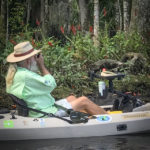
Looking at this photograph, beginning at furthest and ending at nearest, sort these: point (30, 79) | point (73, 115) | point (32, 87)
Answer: point (73, 115), point (32, 87), point (30, 79)

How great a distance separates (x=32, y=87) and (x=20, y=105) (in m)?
0.33

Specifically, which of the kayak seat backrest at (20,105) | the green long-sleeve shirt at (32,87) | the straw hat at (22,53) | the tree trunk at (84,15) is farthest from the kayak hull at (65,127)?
the tree trunk at (84,15)

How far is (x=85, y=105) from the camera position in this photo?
8367 mm

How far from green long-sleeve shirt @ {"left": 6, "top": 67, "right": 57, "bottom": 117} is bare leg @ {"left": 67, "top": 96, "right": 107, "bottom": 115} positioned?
0.46 m

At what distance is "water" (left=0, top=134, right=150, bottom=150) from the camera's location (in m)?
7.90

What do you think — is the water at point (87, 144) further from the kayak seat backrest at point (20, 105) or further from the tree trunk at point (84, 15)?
the tree trunk at point (84, 15)

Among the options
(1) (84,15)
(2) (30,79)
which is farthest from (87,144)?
(1) (84,15)

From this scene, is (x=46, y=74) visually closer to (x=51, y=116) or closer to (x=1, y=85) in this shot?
(x=51, y=116)

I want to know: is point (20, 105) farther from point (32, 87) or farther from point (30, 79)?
point (30, 79)

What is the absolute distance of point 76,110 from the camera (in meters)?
8.36

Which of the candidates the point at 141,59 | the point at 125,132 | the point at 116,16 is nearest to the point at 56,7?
the point at 116,16

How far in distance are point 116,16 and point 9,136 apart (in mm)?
9716

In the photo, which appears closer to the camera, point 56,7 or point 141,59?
point 141,59

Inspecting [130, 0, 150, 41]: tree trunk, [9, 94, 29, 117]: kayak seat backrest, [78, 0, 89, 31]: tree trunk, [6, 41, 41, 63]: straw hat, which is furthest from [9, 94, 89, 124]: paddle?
[78, 0, 89, 31]: tree trunk
